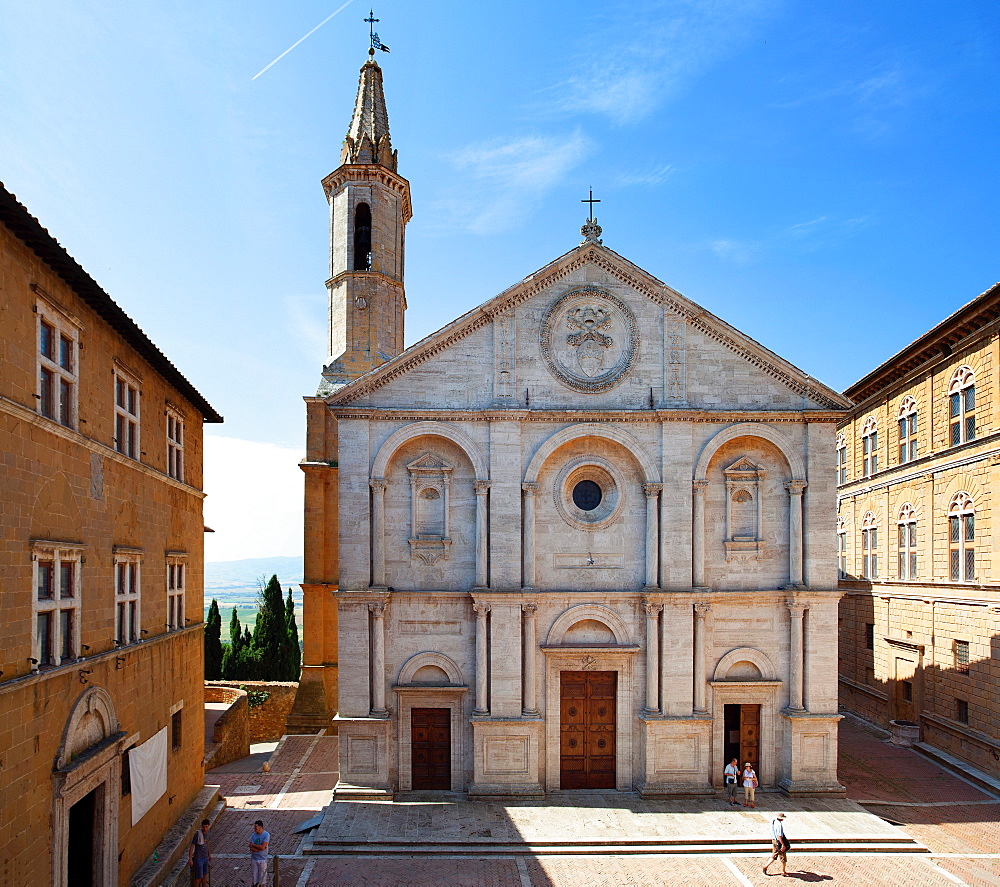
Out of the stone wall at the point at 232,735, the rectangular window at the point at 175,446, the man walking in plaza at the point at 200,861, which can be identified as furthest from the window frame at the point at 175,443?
the stone wall at the point at 232,735

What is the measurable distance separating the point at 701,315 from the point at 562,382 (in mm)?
4964

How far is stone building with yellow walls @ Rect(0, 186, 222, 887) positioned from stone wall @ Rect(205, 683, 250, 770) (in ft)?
25.7

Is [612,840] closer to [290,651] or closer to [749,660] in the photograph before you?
[749,660]

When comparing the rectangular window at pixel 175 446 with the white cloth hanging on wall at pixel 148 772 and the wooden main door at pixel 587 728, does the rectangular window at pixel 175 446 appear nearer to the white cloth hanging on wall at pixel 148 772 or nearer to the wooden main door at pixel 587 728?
the white cloth hanging on wall at pixel 148 772

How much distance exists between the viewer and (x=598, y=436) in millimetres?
23516

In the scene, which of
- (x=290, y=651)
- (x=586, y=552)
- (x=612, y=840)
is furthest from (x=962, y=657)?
(x=290, y=651)

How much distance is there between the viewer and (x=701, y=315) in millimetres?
23844

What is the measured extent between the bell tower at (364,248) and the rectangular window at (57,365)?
16917 millimetres

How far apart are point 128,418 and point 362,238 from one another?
17.3 meters

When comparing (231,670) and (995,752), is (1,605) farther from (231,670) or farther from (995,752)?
(231,670)

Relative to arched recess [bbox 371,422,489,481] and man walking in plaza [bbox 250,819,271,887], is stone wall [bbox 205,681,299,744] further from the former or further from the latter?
man walking in plaza [bbox 250,819,271,887]

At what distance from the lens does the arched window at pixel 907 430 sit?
30641 mm

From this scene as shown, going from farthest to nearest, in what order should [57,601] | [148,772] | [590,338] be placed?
[590,338], [148,772], [57,601]

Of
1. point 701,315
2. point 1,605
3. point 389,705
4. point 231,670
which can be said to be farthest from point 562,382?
point 231,670
